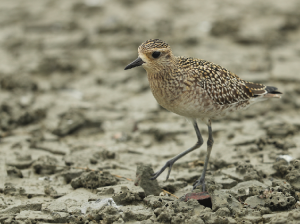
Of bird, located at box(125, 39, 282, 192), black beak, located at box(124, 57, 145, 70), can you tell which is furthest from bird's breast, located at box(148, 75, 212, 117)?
black beak, located at box(124, 57, 145, 70)

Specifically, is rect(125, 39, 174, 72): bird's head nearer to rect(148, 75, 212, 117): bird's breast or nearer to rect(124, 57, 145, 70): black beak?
rect(124, 57, 145, 70): black beak

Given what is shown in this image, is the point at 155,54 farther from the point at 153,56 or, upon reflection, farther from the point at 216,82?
the point at 216,82

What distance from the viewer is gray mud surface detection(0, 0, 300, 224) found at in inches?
179

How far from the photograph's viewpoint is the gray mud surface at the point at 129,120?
4535 millimetres

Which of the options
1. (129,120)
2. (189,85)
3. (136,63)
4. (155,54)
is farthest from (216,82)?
(129,120)

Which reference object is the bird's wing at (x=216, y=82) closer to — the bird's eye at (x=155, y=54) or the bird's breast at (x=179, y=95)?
the bird's breast at (x=179, y=95)

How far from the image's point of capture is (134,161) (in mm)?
6016

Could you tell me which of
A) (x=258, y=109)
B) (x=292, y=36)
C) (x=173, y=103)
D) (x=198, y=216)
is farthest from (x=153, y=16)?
(x=198, y=216)

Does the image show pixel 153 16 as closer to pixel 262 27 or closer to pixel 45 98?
pixel 262 27

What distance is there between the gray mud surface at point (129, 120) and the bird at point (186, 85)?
65 cm

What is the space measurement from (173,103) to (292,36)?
6.32m

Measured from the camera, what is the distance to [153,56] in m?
4.84

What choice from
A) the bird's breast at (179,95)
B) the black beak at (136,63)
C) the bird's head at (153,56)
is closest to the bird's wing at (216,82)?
the bird's breast at (179,95)

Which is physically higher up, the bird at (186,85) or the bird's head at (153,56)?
the bird's head at (153,56)
